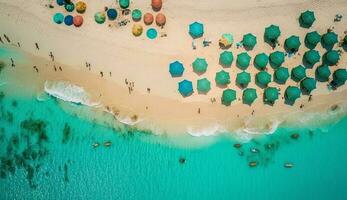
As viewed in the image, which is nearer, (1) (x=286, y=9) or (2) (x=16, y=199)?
(2) (x=16, y=199)

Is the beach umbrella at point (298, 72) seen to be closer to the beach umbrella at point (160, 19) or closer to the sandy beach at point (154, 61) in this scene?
the sandy beach at point (154, 61)

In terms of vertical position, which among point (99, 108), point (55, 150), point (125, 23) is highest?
point (125, 23)

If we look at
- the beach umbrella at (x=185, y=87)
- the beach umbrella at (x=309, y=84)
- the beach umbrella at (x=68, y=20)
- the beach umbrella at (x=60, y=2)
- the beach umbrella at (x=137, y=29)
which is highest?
the beach umbrella at (x=60, y=2)

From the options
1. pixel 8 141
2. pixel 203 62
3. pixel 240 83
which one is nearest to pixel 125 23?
pixel 203 62

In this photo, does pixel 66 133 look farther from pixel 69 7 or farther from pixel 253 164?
pixel 253 164

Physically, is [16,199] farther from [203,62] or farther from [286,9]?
[286,9]

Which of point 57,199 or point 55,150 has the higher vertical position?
point 55,150

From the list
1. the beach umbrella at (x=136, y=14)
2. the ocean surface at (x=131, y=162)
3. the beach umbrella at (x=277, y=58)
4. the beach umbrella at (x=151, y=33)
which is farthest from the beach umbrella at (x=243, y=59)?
the beach umbrella at (x=136, y=14)
